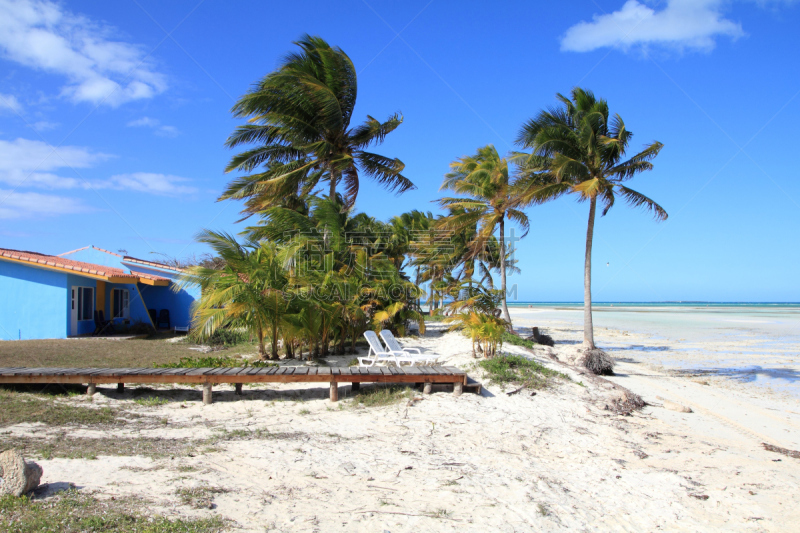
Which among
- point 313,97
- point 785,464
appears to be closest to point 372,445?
point 785,464

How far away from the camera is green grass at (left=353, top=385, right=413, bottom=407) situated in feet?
23.8

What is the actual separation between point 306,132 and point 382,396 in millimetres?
9721

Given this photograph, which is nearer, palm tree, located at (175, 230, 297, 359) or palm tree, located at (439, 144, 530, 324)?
palm tree, located at (175, 230, 297, 359)

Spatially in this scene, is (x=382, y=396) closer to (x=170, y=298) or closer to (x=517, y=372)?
(x=517, y=372)

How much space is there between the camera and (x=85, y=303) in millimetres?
15609

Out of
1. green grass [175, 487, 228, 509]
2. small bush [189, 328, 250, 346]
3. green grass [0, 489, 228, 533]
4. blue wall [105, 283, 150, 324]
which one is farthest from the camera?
blue wall [105, 283, 150, 324]

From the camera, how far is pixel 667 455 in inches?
226

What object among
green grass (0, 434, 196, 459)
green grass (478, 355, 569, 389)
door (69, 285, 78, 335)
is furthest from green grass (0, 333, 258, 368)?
green grass (478, 355, 569, 389)

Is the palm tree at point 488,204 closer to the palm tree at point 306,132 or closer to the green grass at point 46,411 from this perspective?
Result: the palm tree at point 306,132

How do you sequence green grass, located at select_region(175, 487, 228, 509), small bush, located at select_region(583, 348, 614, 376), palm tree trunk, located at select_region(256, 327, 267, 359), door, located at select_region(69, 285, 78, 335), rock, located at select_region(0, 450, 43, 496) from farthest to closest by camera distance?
door, located at select_region(69, 285, 78, 335)
small bush, located at select_region(583, 348, 614, 376)
palm tree trunk, located at select_region(256, 327, 267, 359)
green grass, located at select_region(175, 487, 228, 509)
rock, located at select_region(0, 450, 43, 496)

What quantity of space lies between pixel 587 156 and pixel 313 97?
27.6 ft

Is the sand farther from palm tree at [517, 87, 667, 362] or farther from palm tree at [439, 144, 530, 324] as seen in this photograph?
palm tree at [439, 144, 530, 324]

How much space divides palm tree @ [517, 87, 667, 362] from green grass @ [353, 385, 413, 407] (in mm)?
7985

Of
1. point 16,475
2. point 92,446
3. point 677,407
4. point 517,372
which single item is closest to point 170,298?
point 517,372
